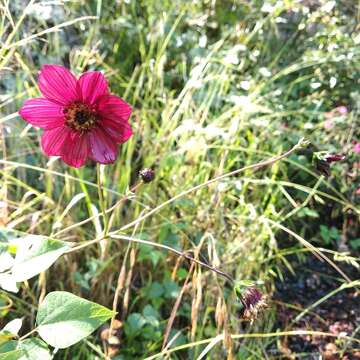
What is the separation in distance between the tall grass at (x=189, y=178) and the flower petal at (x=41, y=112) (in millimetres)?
228

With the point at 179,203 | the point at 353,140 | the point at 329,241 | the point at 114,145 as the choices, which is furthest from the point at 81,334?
the point at 353,140

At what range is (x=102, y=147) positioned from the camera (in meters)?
0.80

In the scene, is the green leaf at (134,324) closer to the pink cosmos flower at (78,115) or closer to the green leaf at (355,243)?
the pink cosmos flower at (78,115)

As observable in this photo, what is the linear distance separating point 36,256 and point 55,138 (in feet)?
0.63

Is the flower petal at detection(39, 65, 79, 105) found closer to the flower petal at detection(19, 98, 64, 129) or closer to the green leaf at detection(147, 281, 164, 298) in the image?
the flower petal at detection(19, 98, 64, 129)

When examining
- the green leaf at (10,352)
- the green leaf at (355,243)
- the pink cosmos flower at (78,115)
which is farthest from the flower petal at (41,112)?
the green leaf at (355,243)

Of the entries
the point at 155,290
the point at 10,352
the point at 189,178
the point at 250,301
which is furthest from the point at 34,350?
the point at 189,178

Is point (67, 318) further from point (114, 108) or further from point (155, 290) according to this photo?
point (155, 290)

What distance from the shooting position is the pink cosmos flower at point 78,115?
748 mm

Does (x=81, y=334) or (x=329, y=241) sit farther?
(x=329, y=241)

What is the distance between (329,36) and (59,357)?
137 cm

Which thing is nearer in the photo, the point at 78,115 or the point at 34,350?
the point at 34,350

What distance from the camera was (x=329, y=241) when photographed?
169 cm

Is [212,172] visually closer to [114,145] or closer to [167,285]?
[167,285]
